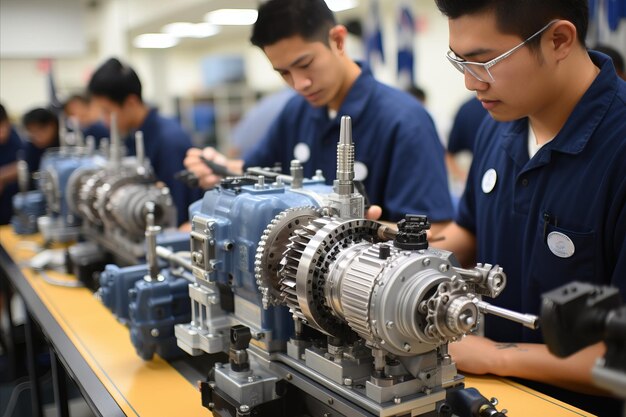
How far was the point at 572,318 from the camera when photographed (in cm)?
73

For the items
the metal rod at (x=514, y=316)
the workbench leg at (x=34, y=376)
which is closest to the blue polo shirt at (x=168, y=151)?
the workbench leg at (x=34, y=376)

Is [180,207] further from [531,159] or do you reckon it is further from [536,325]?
→ [536,325]

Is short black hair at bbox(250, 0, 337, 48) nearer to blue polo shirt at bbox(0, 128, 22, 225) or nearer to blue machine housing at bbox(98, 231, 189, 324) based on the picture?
blue machine housing at bbox(98, 231, 189, 324)

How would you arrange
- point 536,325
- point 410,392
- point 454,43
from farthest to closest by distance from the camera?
1. point 454,43
2. point 410,392
3. point 536,325

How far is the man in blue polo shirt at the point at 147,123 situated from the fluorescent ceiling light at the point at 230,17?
10.3ft

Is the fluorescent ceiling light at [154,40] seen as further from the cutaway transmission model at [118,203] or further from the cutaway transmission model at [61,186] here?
the cutaway transmission model at [118,203]

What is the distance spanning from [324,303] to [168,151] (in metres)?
2.04

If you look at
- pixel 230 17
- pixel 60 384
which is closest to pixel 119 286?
pixel 60 384

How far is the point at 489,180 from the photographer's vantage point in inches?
64.3

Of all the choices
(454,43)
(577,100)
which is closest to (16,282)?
(454,43)

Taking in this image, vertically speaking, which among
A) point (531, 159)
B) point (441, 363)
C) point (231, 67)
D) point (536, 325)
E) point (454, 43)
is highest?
point (231, 67)

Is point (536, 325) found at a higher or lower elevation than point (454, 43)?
lower

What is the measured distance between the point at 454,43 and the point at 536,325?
660 mm

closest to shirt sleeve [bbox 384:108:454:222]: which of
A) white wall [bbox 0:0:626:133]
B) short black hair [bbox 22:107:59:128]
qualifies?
white wall [bbox 0:0:626:133]
